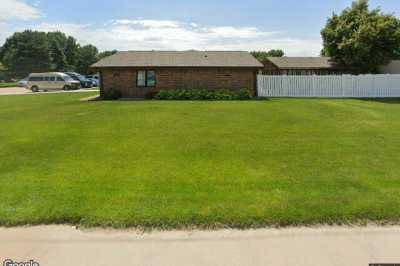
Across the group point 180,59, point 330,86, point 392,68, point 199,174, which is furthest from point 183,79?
point 392,68

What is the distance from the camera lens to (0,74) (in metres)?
73.9

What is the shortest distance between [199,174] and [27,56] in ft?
284

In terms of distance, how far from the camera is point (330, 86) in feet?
78.5

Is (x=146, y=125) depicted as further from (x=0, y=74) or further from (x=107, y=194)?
(x=0, y=74)

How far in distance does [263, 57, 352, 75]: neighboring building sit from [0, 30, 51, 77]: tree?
60.8m

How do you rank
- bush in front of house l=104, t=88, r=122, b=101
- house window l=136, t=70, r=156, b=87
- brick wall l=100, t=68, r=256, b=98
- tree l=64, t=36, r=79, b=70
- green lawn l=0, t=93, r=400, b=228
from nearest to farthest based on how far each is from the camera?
green lawn l=0, t=93, r=400, b=228 → bush in front of house l=104, t=88, r=122, b=101 → brick wall l=100, t=68, r=256, b=98 → house window l=136, t=70, r=156, b=87 → tree l=64, t=36, r=79, b=70

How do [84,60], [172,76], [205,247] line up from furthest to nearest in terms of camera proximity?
1. [84,60]
2. [172,76]
3. [205,247]

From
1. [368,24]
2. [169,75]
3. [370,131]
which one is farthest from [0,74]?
[370,131]

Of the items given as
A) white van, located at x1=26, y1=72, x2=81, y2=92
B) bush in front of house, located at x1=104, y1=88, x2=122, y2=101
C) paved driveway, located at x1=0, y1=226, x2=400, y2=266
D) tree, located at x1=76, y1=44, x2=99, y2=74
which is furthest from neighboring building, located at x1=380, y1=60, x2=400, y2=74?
tree, located at x1=76, y1=44, x2=99, y2=74

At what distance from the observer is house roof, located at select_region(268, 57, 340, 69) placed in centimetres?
3551

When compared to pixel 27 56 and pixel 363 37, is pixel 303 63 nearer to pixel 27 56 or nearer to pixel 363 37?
pixel 363 37

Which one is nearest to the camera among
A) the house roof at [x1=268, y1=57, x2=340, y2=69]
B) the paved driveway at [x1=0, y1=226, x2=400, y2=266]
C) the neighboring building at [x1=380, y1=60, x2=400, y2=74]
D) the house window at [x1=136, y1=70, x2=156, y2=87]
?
the paved driveway at [x1=0, y1=226, x2=400, y2=266]

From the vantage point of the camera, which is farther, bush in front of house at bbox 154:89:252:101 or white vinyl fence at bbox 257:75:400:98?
white vinyl fence at bbox 257:75:400:98

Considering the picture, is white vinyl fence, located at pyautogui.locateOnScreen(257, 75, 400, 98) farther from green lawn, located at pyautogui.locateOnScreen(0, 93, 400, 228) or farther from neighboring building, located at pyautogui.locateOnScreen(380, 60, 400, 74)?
green lawn, located at pyautogui.locateOnScreen(0, 93, 400, 228)
